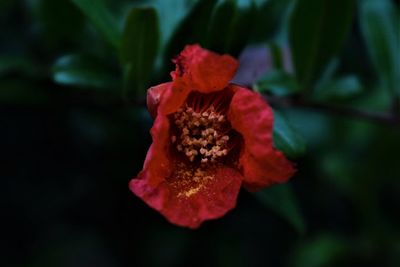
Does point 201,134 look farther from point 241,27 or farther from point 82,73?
point 82,73

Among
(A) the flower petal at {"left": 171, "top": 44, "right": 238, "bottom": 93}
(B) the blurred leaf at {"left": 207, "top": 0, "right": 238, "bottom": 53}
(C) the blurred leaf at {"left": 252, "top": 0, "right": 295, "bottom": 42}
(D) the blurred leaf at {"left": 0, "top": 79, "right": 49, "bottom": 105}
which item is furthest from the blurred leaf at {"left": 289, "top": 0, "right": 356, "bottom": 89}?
(D) the blurred leaf at {"left": 0, "top": 79, "right": 49, "bottom": 105}

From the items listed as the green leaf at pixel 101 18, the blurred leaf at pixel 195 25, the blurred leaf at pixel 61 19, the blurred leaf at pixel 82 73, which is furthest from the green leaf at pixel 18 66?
the blurred leaf at pixel 195 25

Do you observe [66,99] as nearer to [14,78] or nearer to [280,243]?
[14,78]

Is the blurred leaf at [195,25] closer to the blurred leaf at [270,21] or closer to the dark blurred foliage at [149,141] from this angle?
the dark blurred foliage at [149,141]

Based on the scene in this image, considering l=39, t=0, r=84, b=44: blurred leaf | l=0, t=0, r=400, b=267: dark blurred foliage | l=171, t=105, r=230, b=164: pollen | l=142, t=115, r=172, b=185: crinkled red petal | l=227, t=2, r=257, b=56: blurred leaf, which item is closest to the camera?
l=142, t=115, r=172, b=185: crinkled red petal

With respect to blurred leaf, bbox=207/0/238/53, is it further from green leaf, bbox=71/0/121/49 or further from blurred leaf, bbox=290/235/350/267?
blurred leaf, bbox=290/235/350/267
